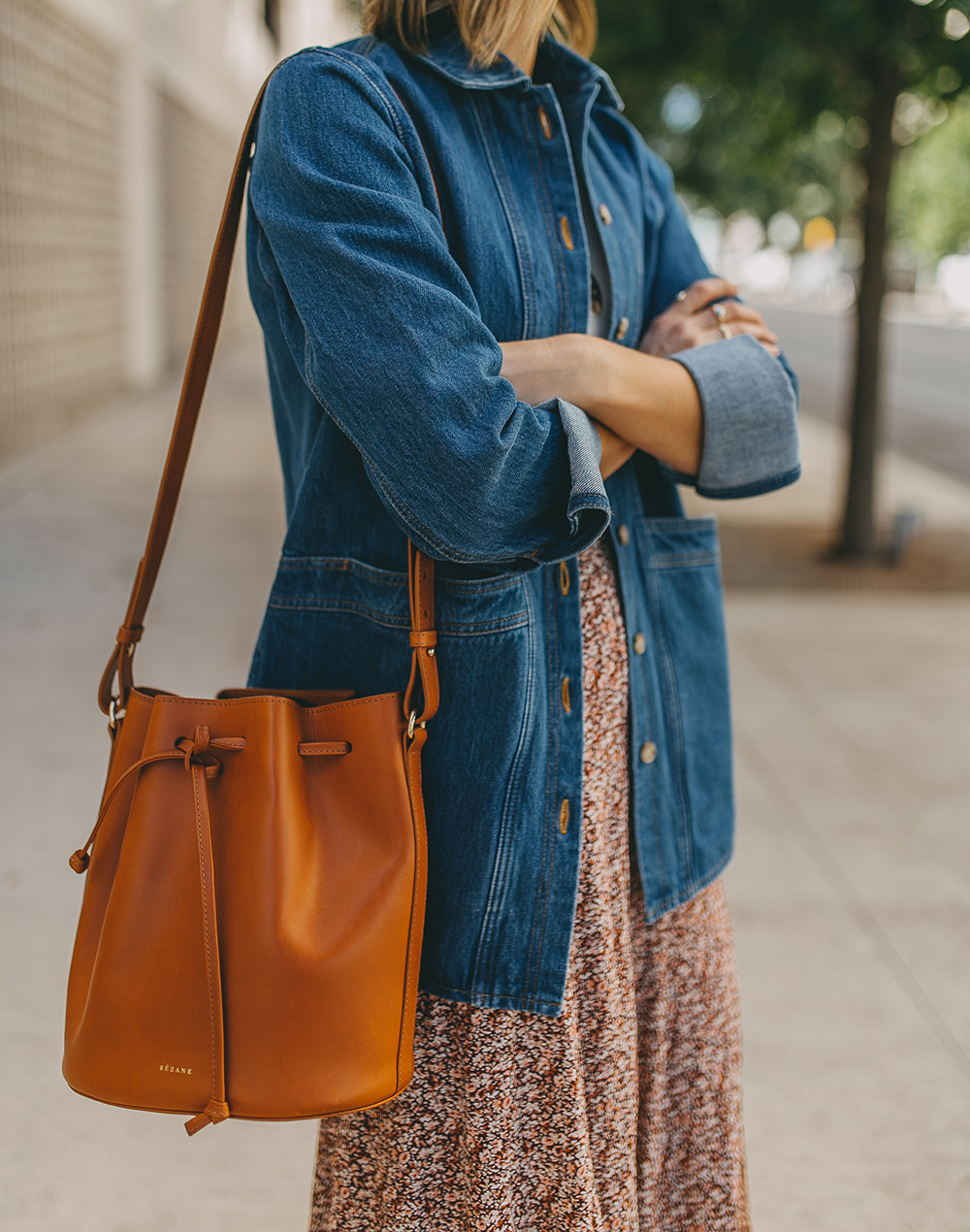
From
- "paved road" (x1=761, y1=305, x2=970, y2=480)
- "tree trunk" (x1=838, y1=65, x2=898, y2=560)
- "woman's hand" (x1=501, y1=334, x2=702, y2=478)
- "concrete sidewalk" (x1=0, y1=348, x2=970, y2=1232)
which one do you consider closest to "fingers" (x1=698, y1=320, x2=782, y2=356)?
"woman's hand" (x1=501, y1=334, x2=702, y2=478)

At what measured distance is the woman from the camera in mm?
1060

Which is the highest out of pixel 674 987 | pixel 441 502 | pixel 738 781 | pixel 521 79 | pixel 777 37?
pixel 777 37

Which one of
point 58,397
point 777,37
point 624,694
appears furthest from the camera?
point 58,397

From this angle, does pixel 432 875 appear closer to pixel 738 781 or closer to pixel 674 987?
pixel 674 987

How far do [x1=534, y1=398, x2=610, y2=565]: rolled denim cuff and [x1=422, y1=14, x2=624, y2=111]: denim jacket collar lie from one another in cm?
36

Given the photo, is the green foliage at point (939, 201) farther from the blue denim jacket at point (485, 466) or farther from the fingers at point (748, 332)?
the blue denim jacket at point (485, 466)

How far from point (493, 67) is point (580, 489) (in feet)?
1.62

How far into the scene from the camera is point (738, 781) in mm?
3740

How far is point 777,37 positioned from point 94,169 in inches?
292

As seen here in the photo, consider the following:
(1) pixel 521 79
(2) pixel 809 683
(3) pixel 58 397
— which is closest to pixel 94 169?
(3) pixel 58 397

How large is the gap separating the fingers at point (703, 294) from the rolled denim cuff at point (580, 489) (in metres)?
0.36

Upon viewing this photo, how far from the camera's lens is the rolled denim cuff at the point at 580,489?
3.55 ft

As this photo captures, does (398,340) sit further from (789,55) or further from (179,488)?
(789,55)

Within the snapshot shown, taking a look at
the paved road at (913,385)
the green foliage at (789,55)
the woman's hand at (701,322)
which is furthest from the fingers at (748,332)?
the paved road at (913,385)
